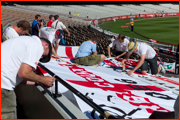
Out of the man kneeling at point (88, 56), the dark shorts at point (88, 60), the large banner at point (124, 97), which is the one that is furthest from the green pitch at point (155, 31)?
the large banner at point (124, 97)

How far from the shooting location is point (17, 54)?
6.03 ft

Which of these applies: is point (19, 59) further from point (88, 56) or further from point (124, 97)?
point (88, 56)

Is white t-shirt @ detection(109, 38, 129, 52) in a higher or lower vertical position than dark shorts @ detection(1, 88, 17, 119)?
higher

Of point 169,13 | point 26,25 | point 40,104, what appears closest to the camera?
point 40,104

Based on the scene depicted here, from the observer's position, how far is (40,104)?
2.71 metres

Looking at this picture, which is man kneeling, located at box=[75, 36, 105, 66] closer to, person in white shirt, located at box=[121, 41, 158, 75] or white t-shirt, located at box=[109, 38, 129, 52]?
person in white shirt, located at box=[121, 41, 158, 75]

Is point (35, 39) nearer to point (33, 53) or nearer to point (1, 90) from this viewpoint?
point (33, 53)

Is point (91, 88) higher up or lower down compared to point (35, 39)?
lower down

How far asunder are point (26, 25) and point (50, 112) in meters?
1.50

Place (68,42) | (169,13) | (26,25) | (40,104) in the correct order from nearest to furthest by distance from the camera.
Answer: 1. (40,104)
2. (26,25)
3. (68,42)
4. (169,13)

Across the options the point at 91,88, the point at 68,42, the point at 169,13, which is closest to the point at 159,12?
the point at 169,13

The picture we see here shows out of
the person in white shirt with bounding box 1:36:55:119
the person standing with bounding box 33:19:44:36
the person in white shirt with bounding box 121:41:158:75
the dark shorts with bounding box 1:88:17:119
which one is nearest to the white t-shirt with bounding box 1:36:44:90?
the person in white shirt with bounding box 1:36:55:119

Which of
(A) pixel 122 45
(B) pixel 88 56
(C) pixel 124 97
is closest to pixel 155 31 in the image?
(A) pixel 122 45

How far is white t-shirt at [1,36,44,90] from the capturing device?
1832 millimetres
